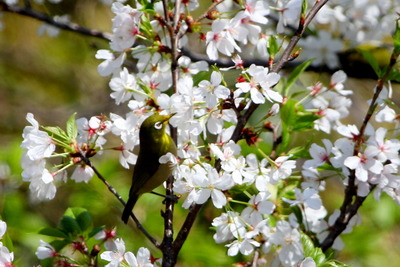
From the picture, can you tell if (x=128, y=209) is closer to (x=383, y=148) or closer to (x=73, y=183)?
(x=383, y=148)

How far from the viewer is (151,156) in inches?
70.7

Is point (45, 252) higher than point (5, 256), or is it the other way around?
point (5, 256)

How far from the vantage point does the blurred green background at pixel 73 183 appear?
2.48 meters

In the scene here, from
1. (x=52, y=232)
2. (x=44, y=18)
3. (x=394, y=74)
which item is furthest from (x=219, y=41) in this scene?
(x=44, y=18)

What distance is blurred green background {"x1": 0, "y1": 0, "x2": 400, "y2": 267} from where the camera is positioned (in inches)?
97.7

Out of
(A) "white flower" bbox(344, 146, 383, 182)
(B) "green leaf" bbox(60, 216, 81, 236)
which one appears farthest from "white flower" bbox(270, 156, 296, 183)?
(B) "green leaf" bbox(60, 216, 81, 236)

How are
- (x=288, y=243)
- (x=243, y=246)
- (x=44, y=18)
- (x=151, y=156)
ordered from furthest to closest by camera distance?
(x=44, y=18), (x=151, y=156), (x=288, y=243), (x=243, y=246)

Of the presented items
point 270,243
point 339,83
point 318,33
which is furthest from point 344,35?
point 270,243

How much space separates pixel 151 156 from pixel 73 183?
1446 mm

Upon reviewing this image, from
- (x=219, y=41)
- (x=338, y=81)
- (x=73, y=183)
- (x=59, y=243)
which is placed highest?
(x=219, y=41)

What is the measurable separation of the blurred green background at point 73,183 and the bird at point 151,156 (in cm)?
32

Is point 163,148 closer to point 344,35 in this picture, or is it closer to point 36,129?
point 36,129

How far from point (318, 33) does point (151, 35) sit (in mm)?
1643

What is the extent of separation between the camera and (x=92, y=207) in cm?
266
